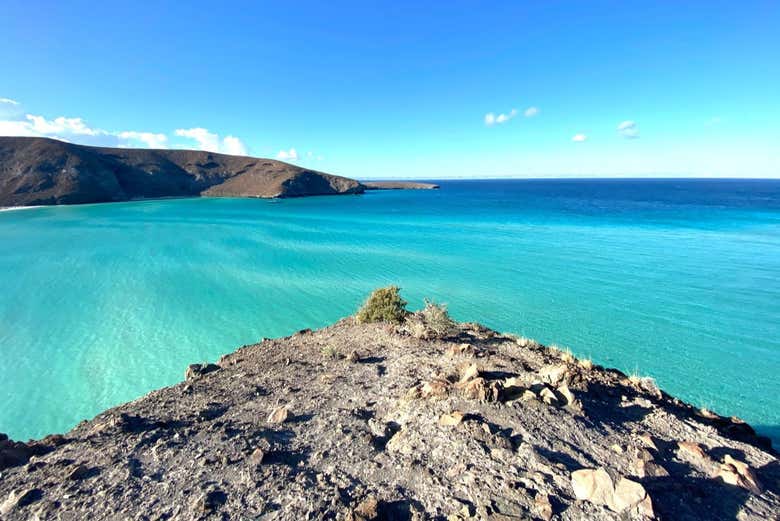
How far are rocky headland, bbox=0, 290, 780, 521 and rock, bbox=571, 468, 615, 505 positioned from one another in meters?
0.01

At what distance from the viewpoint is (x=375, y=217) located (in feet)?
156

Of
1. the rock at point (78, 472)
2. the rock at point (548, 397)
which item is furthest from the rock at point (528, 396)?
the rock at point (78, 472)

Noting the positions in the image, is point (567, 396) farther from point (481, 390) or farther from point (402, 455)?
point (402, 455)

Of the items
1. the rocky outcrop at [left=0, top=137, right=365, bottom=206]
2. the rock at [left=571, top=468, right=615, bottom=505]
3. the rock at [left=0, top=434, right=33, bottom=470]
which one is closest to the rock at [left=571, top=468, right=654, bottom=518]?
→ the rock at [left=571, top=468, right=615, bottom=505]

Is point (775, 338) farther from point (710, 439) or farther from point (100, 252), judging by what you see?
point (100, 252)

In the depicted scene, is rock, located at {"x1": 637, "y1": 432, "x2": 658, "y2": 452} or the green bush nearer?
rock, located at {"x1": 637, "y1": 432, "x2": 658, "y2": 452}

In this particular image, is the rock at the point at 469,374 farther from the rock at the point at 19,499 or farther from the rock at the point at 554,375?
the rock at the point at 19,499

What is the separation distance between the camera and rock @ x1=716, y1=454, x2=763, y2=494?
12.4ft

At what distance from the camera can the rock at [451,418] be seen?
4711 millimetres

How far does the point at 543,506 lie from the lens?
338 cm

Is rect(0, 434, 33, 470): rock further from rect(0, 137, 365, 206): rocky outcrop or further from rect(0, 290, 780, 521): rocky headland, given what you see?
rect(0, 137, 365, 206): rocky outcrop

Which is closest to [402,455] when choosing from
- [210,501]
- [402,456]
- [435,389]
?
[402,456]

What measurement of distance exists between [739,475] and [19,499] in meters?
7.75

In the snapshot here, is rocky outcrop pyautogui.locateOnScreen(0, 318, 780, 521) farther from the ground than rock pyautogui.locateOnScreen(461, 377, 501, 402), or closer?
closer
